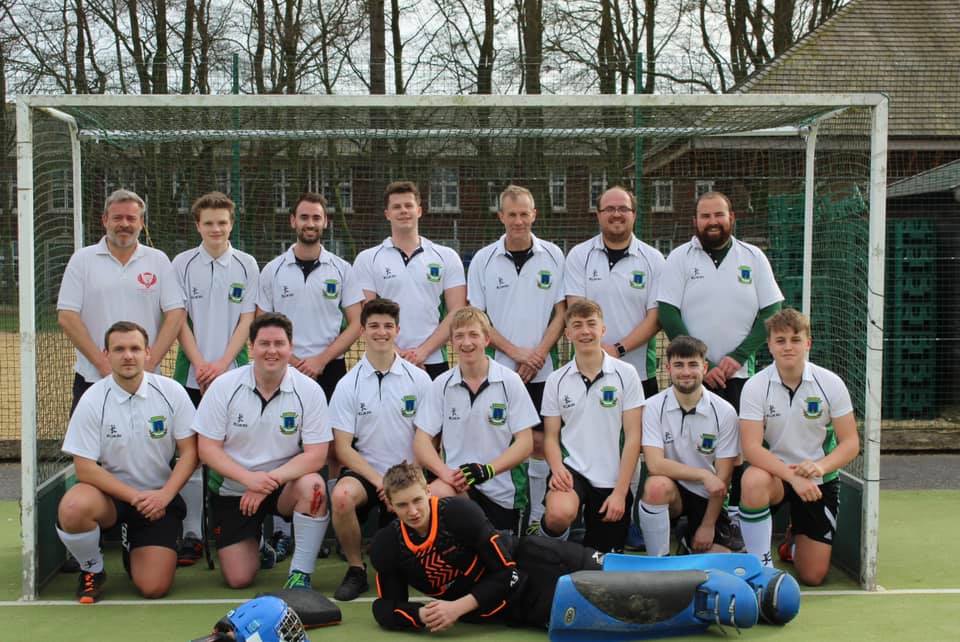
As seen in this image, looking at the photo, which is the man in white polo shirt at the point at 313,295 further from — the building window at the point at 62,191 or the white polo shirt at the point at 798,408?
the white polo shirt at the point at 798,408

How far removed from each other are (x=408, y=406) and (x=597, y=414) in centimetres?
86

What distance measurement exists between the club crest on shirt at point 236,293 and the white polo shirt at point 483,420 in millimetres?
1268

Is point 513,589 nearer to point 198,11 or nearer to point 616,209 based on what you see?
point 616,209

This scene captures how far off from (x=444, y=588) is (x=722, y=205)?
242 centimetres

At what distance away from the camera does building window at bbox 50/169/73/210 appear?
5.34 m

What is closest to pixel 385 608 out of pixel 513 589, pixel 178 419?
pixel 513 589

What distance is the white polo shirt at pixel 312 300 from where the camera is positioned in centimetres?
530

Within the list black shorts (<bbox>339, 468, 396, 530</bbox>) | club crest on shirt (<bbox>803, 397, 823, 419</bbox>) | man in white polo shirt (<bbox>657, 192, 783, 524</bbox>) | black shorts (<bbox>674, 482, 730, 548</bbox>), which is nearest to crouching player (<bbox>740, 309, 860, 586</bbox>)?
club crest on shirt (<bbox>803, 397, 823, 419</bbox>)

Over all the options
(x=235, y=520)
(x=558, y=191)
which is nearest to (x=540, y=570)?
(x=235, y=520)

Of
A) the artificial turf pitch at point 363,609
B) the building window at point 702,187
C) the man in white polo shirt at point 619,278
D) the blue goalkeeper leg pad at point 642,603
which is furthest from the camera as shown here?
the building window at point 702,187

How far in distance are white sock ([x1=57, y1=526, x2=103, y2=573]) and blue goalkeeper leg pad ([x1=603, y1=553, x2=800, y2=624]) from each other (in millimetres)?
2169

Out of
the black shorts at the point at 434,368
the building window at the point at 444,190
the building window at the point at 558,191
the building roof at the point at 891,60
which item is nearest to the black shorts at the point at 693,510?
the black shorts at the point at 434,368

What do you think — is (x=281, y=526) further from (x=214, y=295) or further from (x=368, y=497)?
(x=214, y=295)

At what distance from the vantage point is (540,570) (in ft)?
13.0
